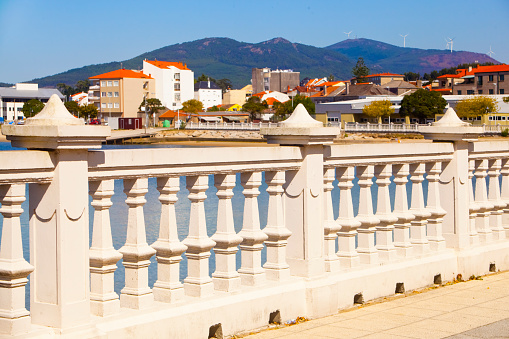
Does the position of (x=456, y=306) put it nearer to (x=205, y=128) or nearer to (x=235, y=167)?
(x=235, y=167)

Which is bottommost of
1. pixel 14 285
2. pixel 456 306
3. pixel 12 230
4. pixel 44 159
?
pixel 456 306

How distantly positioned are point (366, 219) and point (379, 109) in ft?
417

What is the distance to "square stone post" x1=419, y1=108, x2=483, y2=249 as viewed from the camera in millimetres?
8398

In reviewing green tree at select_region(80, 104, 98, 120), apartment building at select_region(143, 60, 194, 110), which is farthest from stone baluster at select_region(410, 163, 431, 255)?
apartment building at select_region(143, 60, 194, 110)

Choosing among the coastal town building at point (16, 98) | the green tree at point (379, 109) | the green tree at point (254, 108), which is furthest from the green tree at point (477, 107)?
the coastal town building at point (16, 98)

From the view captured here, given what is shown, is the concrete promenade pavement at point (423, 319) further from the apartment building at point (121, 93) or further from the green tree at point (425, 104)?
the apartment building at point (121, 93)

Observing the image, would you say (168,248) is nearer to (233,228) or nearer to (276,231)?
(233,228)

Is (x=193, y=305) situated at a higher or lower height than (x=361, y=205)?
lower

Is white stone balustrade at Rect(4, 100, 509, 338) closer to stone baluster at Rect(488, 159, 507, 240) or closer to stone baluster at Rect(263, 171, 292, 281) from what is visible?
stone baluster at Rect(263, 171, 292, 281)

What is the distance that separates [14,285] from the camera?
14.6ft

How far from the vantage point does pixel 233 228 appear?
5.76m

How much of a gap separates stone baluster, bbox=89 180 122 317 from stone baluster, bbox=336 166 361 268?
2555 millimetres

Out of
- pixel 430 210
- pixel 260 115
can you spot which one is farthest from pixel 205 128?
pixel 430 210

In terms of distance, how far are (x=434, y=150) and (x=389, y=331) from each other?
103 inches
